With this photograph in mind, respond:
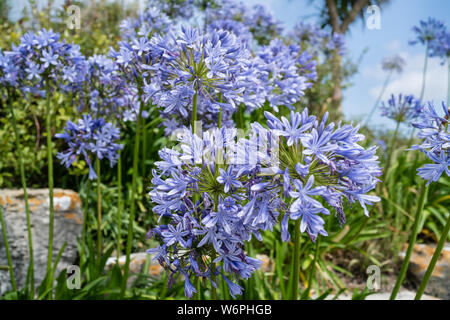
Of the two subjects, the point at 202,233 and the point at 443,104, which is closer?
the point at 202,233

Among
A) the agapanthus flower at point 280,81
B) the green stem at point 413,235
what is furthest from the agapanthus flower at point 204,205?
the agapanthus flower at point 280,81

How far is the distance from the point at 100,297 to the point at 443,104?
105 inches

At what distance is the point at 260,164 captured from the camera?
1267mm

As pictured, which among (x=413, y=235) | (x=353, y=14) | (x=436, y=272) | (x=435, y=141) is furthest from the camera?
(x=353, y=14)

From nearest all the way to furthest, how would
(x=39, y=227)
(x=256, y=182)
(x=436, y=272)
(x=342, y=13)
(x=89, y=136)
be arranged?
(x=256, y=182)
(x=89, y=136)
(x=39, y=227)
(x=436, y=272)
(x=342, y=13)

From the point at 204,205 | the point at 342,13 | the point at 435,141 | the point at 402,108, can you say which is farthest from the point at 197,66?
the point at 342,13

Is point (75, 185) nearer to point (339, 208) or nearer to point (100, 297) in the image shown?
point (100, 297)

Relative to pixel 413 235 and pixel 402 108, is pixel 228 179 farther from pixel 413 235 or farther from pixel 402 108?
pixel 402 108

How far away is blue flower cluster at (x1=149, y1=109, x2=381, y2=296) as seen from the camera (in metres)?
1.23

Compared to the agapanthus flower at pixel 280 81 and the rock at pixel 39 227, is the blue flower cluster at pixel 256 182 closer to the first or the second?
the agapanthus flower at pixel 280 81

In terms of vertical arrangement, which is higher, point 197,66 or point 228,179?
point 197,66

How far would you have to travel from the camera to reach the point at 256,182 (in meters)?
1.26

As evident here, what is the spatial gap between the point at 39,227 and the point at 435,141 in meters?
3.89
